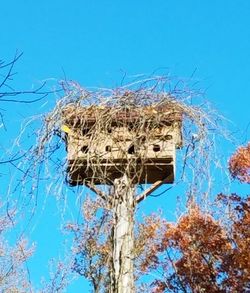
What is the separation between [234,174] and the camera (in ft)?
43.6

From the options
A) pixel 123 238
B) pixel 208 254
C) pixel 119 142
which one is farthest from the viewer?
pixel 208 254

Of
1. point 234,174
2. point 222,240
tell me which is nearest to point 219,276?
point 222,240

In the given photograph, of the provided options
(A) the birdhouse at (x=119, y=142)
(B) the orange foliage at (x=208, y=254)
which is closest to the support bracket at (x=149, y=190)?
(A) the birdhouse at (x=119, y=142)

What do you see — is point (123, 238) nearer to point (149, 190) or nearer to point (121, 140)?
point (149, 190)

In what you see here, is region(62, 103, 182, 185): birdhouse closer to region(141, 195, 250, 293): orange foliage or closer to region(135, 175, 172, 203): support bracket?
region(135, 175, 172, 203): support bracket

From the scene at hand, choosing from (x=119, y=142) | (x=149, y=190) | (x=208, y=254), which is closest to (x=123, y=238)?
(x=149, y=190)

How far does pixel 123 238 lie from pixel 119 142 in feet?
2.09

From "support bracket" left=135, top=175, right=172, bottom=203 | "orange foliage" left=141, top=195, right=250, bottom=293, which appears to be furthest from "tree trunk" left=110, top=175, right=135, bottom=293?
"orange foliage" left=141, top=195, right=250, bottom=293

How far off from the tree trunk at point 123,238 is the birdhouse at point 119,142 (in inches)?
4.6

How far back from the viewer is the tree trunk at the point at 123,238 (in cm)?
320

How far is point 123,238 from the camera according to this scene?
3365mm

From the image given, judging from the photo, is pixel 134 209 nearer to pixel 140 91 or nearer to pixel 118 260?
pixel 118 260

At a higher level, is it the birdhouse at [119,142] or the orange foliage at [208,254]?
the orange foliage at [208,254]

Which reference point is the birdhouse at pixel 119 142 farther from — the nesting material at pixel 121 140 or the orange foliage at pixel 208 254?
the orange foliage at pixel 208 254
